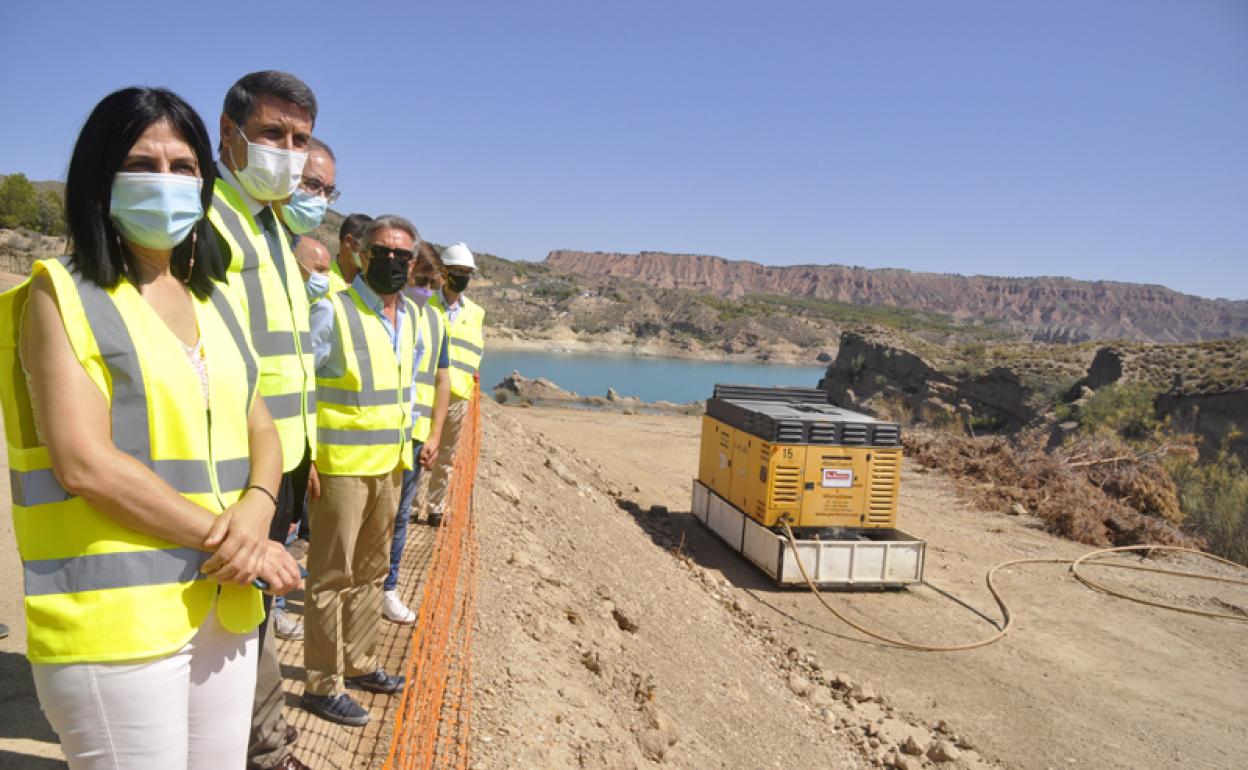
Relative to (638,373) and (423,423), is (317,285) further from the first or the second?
(638,373)

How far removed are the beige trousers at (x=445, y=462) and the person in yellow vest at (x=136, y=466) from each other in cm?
439

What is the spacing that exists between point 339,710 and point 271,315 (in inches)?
67.1

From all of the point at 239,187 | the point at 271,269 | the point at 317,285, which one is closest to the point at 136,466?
the point at 271,269

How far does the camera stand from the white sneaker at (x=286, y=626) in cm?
398

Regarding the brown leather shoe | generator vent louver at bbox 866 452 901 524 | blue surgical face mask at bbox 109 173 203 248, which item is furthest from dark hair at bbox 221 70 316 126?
generator vent louver at bbox 866 452 901 524

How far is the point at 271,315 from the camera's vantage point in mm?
2379

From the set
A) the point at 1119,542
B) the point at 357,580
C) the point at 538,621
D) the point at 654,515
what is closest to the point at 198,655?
the point at 357,580

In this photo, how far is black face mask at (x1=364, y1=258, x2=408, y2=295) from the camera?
3.43 m

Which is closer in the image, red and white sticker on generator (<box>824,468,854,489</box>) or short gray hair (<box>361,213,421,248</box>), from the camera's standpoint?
short gray hair (<box>361,213,421,248</box>)

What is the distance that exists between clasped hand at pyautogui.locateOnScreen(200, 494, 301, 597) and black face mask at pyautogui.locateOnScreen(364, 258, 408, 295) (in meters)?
1.73

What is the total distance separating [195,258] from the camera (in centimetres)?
184

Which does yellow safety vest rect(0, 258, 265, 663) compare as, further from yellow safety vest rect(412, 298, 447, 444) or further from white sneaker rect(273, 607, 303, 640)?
white sneaker rect(273, 607, 303, 640)

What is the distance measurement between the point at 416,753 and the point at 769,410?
25.2ft

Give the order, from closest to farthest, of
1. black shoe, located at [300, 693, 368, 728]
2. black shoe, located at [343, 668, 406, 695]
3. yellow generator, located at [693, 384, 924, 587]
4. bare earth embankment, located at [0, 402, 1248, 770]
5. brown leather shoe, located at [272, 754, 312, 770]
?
brown leather shoe, located at [272, 754, 312, 770] → black shoe, located at [300, 693, 368, 728] → black shoe, located at [343, 668, 406, 695] → bare earth embankment, located at [0, 402, 1248, 770] → yellow generator, located at [693, 384, 924, 587]
